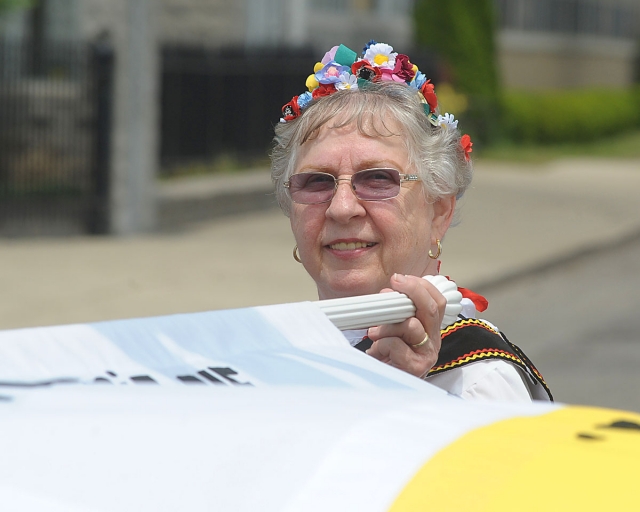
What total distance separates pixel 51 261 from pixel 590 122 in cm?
1774

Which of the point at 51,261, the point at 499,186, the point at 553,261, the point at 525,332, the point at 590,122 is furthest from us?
the point at 590,122

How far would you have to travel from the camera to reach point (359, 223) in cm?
235

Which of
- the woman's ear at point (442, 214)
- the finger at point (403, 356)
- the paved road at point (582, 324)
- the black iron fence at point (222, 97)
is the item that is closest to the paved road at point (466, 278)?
the paved road at point (582, 324)

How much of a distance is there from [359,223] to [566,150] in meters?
22.5

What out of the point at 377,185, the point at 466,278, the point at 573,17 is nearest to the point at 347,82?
the point at 377,185

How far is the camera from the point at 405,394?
152 centimetres

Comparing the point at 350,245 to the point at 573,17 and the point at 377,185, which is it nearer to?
the point at 377,185

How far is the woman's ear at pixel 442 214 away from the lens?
2463 mm

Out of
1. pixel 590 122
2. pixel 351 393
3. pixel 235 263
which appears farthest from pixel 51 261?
pixel 590 122

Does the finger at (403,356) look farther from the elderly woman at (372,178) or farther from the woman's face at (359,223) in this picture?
the woman's face at (359,223)

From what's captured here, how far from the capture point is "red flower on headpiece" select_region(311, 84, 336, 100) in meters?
2.44

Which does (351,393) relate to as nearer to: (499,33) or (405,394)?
(405,394)

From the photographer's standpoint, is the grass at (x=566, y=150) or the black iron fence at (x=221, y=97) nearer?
the black iron fence at (x=221, y=97)

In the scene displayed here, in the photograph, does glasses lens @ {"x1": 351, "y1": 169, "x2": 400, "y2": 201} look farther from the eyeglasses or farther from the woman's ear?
the woman's ear
